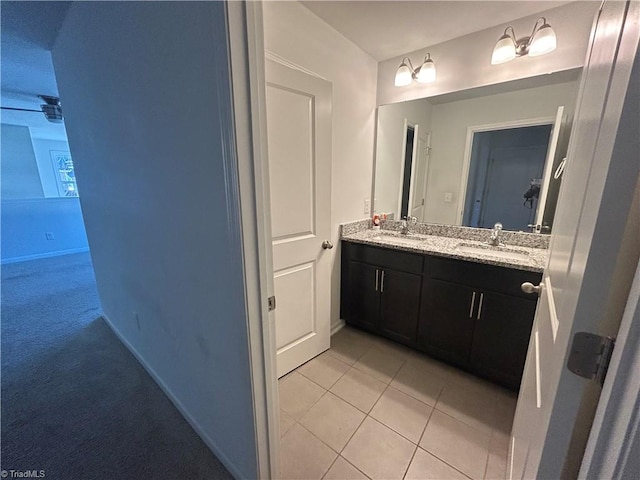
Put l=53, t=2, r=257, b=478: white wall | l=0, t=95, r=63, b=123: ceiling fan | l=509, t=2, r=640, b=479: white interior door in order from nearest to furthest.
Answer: l=509, t=2, r=640, b=479: white interior door < l=53, t=2, r=257, b=478: white wall < l=0, t=95, r=63, b=123: ceiling fan

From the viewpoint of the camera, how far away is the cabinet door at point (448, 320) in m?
1.70

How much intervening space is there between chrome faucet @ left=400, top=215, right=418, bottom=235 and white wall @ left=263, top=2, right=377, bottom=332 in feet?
1.27

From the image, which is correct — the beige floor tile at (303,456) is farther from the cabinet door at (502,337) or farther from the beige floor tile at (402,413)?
the cabinet door at (502,337)

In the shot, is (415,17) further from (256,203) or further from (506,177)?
(256,203)

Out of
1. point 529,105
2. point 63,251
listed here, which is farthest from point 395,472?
point 63,251

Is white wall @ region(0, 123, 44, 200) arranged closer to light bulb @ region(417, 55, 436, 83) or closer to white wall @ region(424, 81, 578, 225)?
light bulb @ region(417, 55, 436, 83)

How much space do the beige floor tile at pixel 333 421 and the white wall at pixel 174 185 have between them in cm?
44

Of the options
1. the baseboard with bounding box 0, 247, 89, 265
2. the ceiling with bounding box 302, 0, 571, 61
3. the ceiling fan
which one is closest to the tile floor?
the ceiling with bounding box 302, 0, 571, 61

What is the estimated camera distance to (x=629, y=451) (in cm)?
40

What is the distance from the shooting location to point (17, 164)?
4.63m

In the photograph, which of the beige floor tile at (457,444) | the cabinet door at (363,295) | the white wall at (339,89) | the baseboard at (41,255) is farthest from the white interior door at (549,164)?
the baseboard at (41,255)

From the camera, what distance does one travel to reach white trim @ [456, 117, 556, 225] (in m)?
1.73

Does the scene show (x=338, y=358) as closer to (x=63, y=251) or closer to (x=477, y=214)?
(x=477, y=214)

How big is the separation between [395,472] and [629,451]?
1133 millimetres
